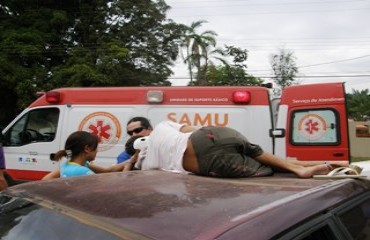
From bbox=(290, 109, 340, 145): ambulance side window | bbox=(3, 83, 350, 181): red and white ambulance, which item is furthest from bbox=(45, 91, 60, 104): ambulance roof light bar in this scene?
bbox=(290, 109, 340, 145): ambulance side window

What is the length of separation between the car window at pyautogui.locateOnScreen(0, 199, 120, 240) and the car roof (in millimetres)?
30

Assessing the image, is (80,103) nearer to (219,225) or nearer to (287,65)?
(219,225)

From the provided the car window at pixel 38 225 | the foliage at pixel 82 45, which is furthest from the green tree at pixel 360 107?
the car window at pixel 38 225

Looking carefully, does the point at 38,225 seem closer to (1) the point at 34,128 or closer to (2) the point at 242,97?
(2) the point at 242,97

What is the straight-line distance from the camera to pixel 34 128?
25.6 ft

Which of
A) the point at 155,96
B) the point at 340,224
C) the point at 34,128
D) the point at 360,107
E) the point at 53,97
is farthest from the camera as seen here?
the point at 360,107

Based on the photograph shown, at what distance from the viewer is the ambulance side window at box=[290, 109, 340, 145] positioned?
22.0 feet

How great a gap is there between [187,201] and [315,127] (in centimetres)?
547

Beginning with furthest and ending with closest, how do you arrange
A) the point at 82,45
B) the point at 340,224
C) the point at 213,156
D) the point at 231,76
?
the point at 231,76, the point at 82,45, the point at 213,156, the point at 340,224

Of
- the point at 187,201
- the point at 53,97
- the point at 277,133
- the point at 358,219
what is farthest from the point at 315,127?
the point at 187,201

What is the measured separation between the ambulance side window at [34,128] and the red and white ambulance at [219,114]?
0.10 feet

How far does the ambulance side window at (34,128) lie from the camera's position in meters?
7.59

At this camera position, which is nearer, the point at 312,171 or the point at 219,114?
the point at 312,171

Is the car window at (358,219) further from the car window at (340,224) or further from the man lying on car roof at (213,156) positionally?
the man lying on car roof at (213,156)
